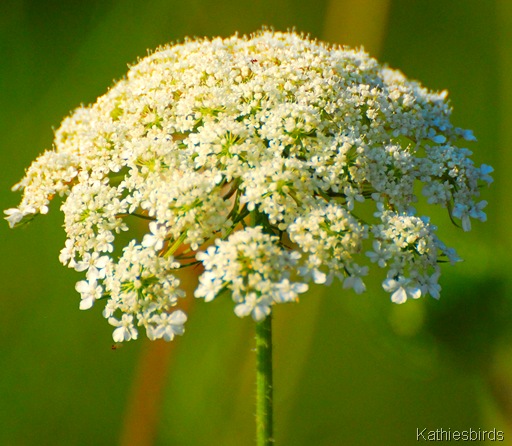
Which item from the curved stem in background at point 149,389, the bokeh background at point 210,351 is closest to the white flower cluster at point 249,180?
the bokeh background at point 210,351

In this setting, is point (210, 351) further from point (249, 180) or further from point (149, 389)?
point (249, 180)

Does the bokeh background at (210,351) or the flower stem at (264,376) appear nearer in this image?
the flower stem at (264,376)

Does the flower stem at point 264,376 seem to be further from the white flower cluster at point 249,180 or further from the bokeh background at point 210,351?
the bokeh background at point 210,351

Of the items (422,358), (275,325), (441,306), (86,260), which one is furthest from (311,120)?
(275,325)

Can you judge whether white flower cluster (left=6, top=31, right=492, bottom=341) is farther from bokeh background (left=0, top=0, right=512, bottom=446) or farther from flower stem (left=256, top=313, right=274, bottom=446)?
bokeh background (left=0, top=0, right=512, bottom=446)

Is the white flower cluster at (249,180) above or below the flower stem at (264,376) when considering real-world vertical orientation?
above

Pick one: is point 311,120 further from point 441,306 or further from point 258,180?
point 441,306
